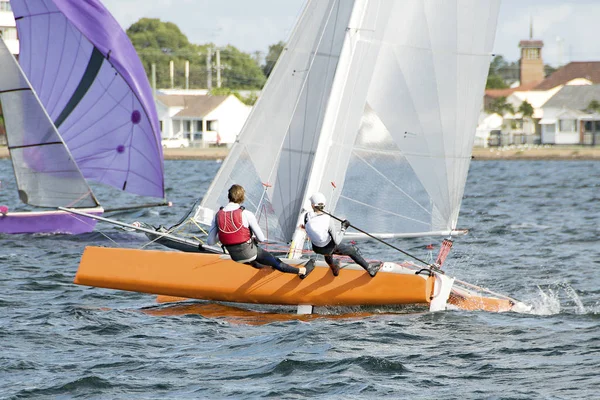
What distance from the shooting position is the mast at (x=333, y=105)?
11.2 metres

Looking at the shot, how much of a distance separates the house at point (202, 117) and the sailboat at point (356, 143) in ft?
192

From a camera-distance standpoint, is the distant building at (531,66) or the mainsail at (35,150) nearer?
the mainsail at (35,150)

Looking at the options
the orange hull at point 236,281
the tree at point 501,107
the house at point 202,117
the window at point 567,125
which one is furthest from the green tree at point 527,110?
the orange hull at point 236,281

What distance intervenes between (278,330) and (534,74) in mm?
100103

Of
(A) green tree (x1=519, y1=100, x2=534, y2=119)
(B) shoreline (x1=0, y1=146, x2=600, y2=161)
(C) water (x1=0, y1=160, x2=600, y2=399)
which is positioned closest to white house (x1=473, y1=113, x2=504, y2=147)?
(A) green tree (x1=519, y1=100, x2=534, y2=119)

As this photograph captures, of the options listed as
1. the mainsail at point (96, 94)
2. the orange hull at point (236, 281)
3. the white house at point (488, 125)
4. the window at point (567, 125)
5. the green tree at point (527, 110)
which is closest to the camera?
the orange hull at point (236, 281)

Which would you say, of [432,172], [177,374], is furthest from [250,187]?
[177,374]

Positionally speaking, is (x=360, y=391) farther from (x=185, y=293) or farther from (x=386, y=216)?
(x=386, y=216)

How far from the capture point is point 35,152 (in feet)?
55.1

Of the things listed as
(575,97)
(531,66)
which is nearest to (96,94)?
(575,97)

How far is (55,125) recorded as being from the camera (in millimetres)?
17828

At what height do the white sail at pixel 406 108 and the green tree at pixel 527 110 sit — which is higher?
the green tree at pixel 527 110

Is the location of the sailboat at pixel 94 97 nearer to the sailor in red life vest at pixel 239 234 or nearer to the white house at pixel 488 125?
the sailor in red life vest at pixel 239 234

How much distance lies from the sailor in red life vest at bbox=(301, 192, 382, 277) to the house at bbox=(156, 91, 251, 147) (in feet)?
198
